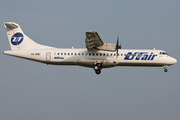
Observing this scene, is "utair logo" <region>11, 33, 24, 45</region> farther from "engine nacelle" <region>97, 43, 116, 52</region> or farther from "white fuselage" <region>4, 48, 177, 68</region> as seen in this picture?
"engine nacelle" <region>97, 43, 116, 52</region>

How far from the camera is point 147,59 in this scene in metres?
33.8

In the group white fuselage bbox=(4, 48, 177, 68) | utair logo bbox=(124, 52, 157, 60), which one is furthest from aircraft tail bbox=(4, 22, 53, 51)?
utair logo bbox=(124, 52, 157, 60)

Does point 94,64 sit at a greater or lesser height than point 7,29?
lesser

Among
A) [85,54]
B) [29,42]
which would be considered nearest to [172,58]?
[85,54]

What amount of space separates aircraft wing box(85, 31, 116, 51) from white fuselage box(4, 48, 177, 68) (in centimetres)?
101

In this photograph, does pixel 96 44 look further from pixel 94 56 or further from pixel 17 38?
pixel 17 38

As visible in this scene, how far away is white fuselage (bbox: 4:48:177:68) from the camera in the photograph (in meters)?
33.4

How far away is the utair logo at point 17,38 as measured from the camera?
34750mm

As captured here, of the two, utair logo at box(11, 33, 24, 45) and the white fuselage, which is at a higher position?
utair logo at box(11, 33, 24, 45)

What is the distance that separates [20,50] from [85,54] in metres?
7.75

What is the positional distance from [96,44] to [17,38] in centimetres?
986

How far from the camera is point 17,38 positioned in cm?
3494

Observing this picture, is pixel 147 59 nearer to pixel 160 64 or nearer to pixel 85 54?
pixel 160 64

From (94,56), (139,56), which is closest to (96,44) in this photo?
(94,56)
